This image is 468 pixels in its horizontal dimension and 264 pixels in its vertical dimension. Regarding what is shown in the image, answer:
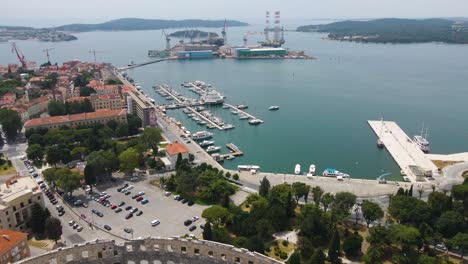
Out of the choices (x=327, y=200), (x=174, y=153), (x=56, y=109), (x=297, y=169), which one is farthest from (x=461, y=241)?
(x=56, y=109)

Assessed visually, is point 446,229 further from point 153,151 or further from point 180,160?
point 153,151

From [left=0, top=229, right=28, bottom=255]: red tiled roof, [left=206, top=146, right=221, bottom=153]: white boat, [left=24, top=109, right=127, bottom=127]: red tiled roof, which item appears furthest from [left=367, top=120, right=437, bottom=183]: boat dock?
[left=24, top=109, right=127, bottom=127]: red tiled roof

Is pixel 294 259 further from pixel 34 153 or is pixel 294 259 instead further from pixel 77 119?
pixel 77 119

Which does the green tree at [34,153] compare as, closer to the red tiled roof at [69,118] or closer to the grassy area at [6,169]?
the grassy area at [6,169]

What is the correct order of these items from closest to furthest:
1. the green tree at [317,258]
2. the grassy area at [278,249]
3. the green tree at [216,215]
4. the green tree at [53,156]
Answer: the green tree at [317,258] < the grassy area at [278,249] < the green tree at [216,215] < the green tree at [53,156]

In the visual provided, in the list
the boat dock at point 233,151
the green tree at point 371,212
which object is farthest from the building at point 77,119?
the green tree at point 371,212

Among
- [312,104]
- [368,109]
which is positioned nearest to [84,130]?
[312,104]

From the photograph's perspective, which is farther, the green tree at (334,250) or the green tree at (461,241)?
the green tree at (461,241)
